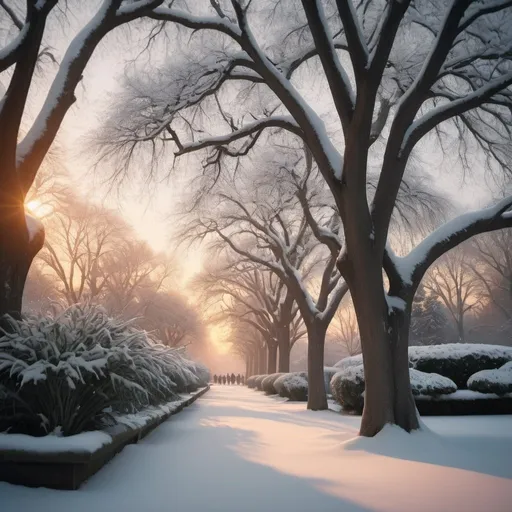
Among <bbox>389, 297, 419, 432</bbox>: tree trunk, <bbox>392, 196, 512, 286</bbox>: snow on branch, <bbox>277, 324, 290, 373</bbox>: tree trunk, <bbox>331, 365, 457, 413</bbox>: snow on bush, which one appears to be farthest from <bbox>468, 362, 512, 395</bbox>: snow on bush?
<bbox>277, 324, 290, 373</bbox>: tree trunk

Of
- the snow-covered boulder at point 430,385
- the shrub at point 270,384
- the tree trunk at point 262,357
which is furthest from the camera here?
the tree trunk at point 262,357

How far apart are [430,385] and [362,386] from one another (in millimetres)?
1694

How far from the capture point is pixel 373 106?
6078mm

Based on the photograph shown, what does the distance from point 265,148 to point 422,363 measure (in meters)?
7.89

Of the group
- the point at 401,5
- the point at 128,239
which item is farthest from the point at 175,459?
the point at 128,239

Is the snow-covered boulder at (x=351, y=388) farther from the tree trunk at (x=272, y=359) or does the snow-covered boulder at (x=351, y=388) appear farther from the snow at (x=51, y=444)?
the tree trunk at (x=272, y=359)

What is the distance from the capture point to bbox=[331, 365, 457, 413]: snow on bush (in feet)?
36.4

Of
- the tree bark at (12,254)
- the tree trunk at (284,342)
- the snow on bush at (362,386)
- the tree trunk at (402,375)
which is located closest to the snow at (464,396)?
the snow on bush at (362,386)

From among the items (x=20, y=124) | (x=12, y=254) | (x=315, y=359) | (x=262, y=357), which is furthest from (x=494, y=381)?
(x=262, y=357)

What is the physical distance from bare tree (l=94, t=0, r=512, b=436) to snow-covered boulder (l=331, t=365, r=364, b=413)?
15.9 feet

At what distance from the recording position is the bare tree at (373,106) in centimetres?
601

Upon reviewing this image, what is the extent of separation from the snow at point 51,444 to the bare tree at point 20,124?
2500 mm

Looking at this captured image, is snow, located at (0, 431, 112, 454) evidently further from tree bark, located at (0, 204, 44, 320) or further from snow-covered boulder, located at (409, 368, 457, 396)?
snow-covered boulder, located at (409, 368, 457, 396)

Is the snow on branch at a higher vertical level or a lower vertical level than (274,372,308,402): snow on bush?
higher
